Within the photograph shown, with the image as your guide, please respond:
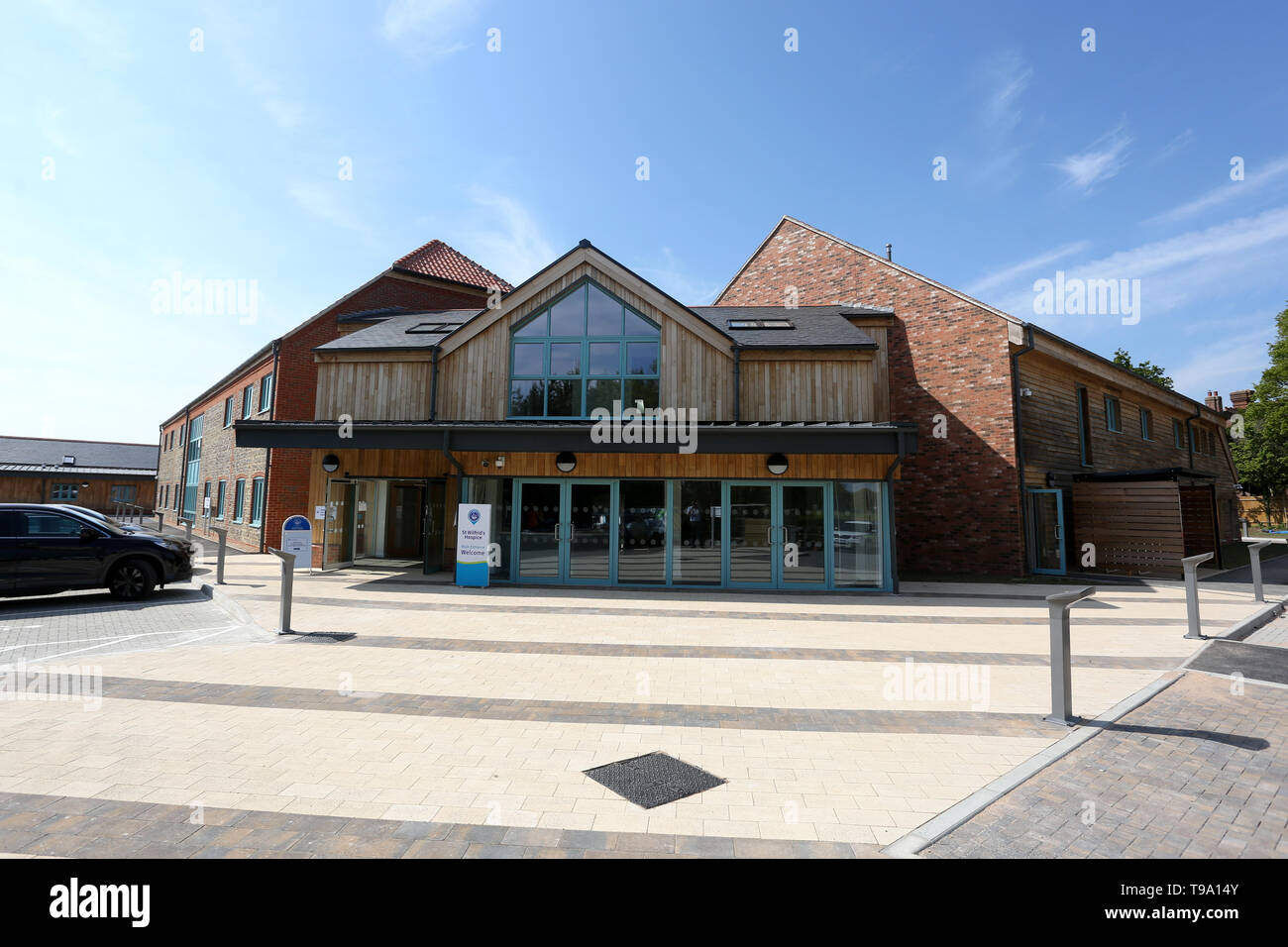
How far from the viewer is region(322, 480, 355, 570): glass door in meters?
15.7

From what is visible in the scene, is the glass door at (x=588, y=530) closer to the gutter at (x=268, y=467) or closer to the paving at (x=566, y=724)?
the paving at (x=566, y=724)

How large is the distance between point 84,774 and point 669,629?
6420mm

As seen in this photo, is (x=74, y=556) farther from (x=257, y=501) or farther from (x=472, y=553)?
(x=257, y=501)

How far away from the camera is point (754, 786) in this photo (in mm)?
3869

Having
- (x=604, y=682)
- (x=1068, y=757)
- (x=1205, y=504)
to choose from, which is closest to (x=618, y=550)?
(x=604, y=682)

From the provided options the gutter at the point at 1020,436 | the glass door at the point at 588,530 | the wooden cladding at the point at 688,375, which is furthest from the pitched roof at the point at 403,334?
the gutter at the point at 1020,436

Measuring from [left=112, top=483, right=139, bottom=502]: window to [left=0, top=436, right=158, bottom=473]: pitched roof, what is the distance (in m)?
2.50

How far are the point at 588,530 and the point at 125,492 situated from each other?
1756 inches

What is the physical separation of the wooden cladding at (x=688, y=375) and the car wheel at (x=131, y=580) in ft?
18.3

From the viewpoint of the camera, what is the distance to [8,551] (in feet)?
31.9

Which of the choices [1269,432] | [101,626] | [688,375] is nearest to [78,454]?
[101,626]

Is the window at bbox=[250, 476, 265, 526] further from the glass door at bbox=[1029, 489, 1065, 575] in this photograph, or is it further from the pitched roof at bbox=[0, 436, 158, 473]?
the pitched roof at bbox=[0, 436, 158, 473]
